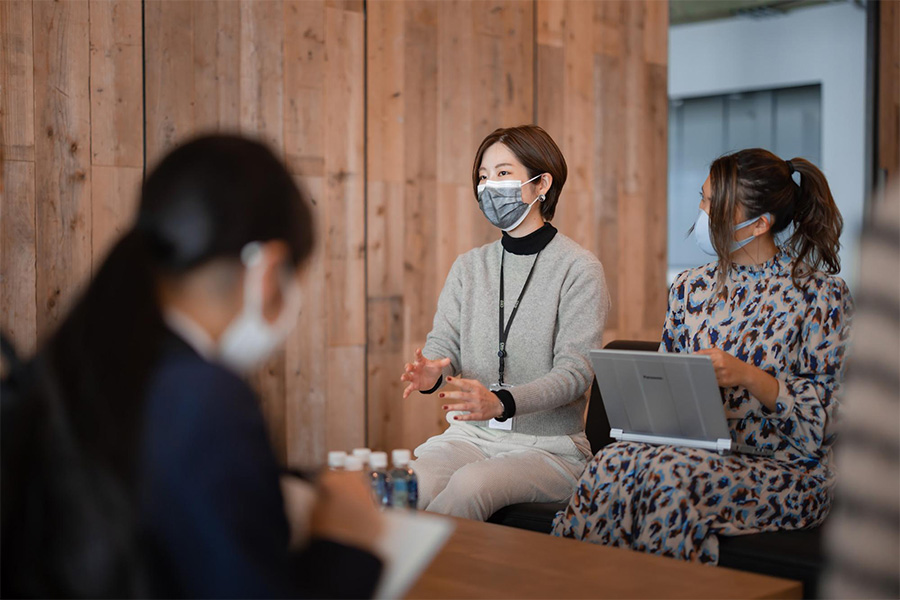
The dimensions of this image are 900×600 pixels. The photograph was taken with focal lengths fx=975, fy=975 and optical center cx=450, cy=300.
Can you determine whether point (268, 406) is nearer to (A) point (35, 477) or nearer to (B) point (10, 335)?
(B) point (10, 335)

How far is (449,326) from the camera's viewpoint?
9.90ft

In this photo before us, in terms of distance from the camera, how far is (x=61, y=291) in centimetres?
335

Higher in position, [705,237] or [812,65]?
[812,65]

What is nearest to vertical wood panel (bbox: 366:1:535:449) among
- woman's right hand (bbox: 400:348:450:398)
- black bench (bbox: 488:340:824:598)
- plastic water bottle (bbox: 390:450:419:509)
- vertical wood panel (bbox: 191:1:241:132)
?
vertical wood panel (bbox: 191:1:241:132)

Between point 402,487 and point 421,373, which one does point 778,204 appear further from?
point 402,487

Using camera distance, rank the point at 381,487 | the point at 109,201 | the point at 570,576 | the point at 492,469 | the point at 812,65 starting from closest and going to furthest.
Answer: the point at 570,576
the point at 381,487
the point at 492,469
the point at 109,201
the point at 812,65

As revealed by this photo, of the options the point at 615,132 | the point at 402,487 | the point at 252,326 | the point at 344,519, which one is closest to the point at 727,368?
the point at 402,487

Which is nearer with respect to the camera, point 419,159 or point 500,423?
point 500,423

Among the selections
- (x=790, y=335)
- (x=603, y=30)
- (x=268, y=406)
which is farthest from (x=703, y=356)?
(x=603, y=30)

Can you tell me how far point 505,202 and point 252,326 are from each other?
192 cm

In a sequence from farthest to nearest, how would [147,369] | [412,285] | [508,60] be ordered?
[508,60], [412,285], [147,369]

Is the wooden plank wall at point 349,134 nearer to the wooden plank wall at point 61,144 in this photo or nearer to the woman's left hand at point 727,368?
the wooden plank wall at point 61,144

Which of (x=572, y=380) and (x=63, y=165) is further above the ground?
(x=63, y=165)

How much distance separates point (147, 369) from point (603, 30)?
15.0 ft
